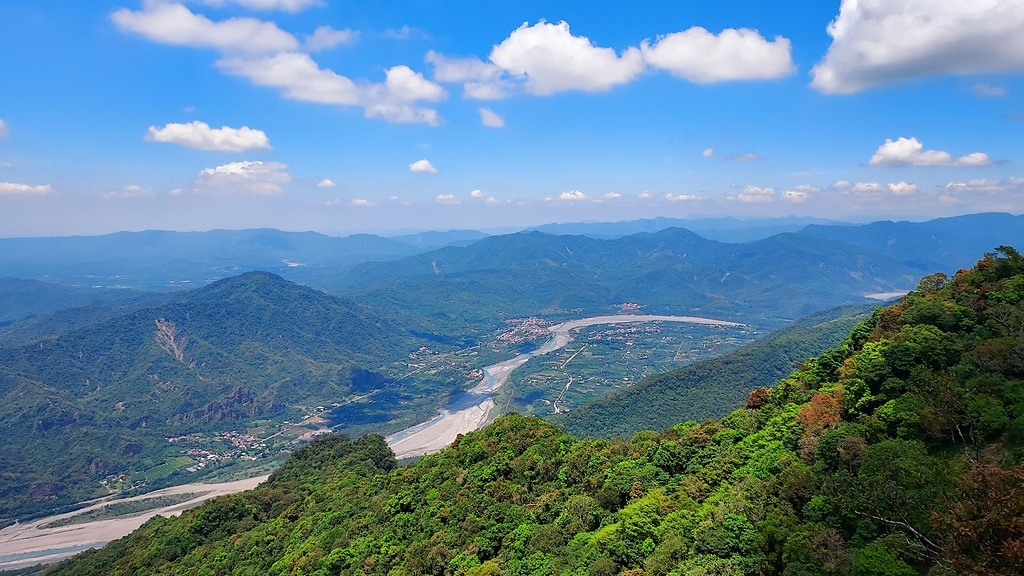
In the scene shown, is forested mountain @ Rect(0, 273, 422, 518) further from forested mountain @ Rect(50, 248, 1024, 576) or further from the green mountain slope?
the green mountain slope

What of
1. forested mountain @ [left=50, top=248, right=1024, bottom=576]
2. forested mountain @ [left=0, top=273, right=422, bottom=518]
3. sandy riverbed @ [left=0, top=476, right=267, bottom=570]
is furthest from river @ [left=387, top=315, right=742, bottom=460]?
forested mountain @ [left=50, top=248, right=1024, bottom=576]

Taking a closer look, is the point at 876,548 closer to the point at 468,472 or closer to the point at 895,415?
the point at 895,415

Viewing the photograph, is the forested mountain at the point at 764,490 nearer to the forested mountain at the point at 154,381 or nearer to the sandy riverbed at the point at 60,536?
the sandy riverbed at the point at 60,536

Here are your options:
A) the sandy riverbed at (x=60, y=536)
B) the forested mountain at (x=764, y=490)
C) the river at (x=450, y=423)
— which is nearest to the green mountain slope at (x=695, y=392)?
the river at (x=450, y=423)

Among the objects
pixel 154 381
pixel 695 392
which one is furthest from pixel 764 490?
pixel 154 381

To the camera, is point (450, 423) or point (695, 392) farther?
point (450, 423)

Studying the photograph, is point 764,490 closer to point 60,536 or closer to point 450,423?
point 450,423

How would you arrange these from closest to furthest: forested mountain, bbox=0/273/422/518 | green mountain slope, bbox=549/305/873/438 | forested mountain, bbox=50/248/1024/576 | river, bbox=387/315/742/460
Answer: forested mountain, bbox=50/248/1024/576 → green mountain slope, bbox=549/305/873/438 → river, bbox=387/315/742/460 → forested mountain, bbox=0/273/422/518

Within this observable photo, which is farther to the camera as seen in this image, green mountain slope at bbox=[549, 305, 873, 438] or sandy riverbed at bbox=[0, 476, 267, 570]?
green mountain slope at bbox=[549, 305, 873, 438]
